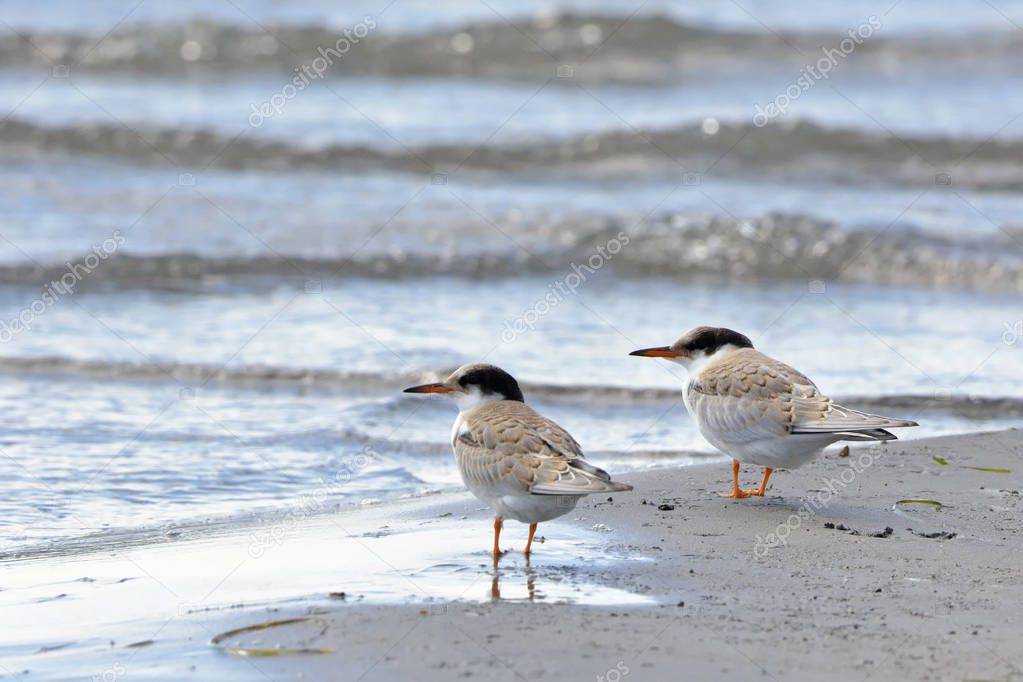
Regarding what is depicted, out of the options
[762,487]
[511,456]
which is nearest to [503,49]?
[762,487]

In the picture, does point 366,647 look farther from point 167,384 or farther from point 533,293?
point 533,293

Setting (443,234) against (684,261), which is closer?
(684,261)

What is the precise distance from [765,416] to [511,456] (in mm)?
1347

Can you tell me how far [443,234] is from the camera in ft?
43.9

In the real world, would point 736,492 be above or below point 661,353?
below

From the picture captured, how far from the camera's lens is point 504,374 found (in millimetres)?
5871

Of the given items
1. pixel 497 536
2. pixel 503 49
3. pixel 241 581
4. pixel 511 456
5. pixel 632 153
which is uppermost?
pixel 503 49

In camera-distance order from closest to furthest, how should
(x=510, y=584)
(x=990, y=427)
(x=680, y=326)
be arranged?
(x=510, y=584) → (x=990, y=427) → (x=680, y=326)

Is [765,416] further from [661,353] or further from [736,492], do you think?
[661,353]

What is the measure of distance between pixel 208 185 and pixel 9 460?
8.74 metres

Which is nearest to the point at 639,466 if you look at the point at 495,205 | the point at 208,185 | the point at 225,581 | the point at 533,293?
the point at 225,581

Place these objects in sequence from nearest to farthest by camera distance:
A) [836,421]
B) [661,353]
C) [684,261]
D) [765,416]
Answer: [836,421], [765,416], [661,353], [684,261]

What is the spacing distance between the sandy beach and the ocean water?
2.77 feet

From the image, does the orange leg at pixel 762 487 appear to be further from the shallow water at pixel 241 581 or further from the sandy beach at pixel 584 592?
the shallow water at pixel 241 581
